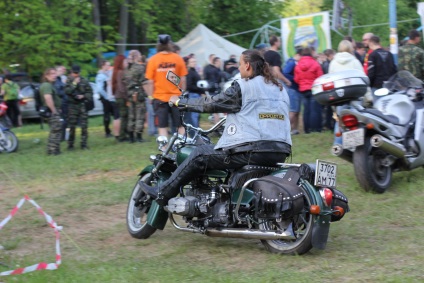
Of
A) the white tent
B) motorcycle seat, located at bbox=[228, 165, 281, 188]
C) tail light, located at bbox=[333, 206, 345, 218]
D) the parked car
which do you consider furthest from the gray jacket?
the white tent

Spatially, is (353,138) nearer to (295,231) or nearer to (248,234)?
(295,231)

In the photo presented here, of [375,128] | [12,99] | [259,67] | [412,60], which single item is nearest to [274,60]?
[412,60]

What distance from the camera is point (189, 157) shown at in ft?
22.6

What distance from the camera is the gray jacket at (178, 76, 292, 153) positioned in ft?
21.7

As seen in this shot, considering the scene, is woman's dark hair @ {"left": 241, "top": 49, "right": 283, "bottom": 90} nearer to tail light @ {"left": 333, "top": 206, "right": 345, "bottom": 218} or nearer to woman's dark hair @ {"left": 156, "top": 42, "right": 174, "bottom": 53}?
tail light @ {"left": 333, "top": 206, "right": 345, "bottom": 218}

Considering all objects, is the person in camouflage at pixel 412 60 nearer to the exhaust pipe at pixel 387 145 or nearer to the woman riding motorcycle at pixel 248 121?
the exhaust pipe at pixel 387 145

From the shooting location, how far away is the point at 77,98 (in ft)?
47.1

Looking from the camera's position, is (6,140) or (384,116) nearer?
(384,116)

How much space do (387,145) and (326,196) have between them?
9.03 ft

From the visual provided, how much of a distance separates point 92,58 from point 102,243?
18.8 metres

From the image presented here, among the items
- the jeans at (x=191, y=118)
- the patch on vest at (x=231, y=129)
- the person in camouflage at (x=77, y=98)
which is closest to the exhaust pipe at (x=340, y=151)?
the patch on vest at (x=231, y=129)

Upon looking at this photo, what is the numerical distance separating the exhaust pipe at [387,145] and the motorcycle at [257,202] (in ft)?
7.78

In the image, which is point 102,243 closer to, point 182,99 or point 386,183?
point 182,99

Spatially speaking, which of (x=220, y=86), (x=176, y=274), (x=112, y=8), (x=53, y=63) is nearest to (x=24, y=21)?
(x=53, y=63)
